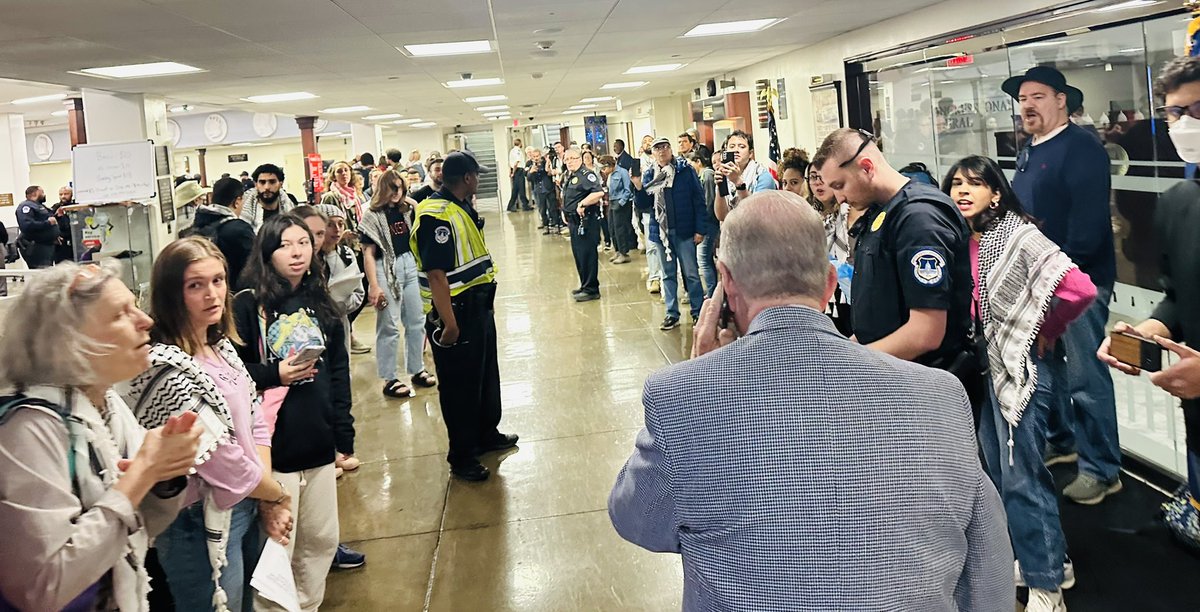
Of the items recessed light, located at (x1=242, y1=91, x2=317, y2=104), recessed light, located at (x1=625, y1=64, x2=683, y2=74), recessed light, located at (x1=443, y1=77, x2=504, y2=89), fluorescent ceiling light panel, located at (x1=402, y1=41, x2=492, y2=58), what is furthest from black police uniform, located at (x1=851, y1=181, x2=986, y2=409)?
recessed light, located at (x1=242, y1=91, x2=317, y2=104)

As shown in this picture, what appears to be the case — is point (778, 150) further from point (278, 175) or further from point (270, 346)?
point (270, 346)

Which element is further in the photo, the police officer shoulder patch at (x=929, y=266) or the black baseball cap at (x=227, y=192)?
the black baseball cap at (x=227, y=192)

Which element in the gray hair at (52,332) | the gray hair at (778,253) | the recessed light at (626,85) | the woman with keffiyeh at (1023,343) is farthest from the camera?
the recessed light at (626,85)

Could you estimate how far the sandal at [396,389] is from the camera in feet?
21.6

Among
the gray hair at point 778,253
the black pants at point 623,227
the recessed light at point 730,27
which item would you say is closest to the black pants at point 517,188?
the black pants at point 623,227

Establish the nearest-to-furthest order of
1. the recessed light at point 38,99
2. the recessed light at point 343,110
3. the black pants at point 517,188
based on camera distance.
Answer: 1. the recessed light at point 38,99
2. the recessed light at point 343,110
3. the black pants at point 517,188

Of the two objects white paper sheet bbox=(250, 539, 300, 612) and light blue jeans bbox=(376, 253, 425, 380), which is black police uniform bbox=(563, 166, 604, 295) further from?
white paper sheet bbox=(250, 539, 300, 612)

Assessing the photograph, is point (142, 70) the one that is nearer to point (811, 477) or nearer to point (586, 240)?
point (586, 240)

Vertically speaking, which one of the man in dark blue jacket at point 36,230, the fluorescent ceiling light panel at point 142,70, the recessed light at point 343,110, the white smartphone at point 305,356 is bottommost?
the white smartphone at point 305,356

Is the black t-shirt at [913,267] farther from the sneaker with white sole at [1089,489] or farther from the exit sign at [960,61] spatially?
the exit sign at [960,61]

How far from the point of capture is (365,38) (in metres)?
7.20

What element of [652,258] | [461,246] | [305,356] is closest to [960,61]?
[652,258]

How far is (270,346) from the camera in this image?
10.1ft

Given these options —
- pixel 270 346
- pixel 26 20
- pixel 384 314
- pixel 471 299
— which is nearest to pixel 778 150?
pixel 384 314
